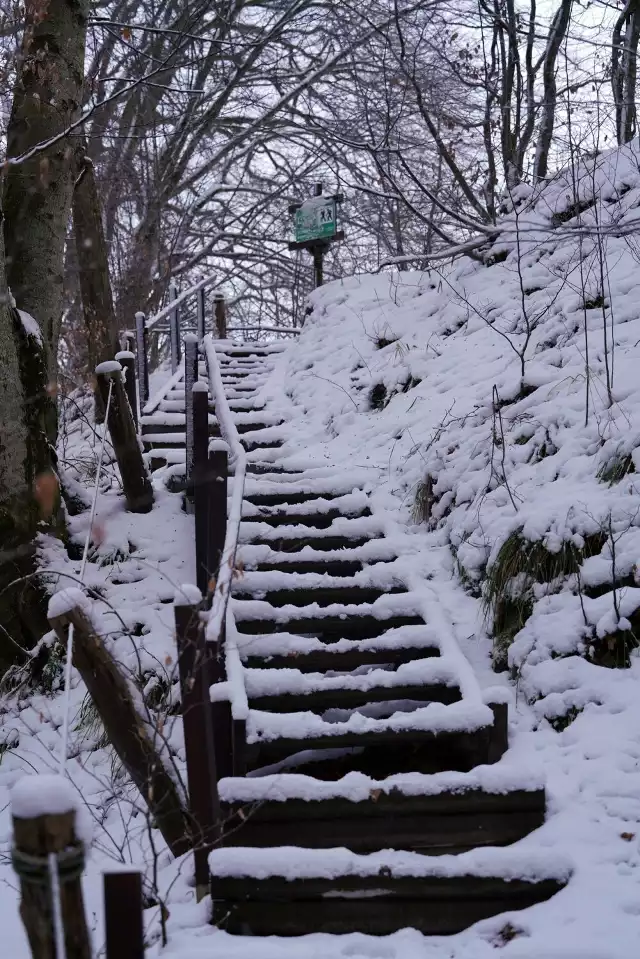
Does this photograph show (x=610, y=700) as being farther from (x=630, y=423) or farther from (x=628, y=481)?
(x=630, y=423)

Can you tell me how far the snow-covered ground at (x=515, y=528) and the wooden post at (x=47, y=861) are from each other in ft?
4.55

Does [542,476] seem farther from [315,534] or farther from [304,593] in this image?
[304,593]

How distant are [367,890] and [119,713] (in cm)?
113

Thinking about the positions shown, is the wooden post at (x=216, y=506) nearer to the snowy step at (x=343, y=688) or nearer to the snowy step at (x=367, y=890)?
Answer: the snowy step at (x=343, y=688)

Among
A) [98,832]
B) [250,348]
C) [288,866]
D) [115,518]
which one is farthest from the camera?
[250,348]

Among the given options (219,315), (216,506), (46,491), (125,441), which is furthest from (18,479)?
(219,315)

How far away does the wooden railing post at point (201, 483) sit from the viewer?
4766mm

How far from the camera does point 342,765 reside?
365cm

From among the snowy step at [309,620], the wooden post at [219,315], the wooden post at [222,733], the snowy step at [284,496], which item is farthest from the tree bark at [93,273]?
the wooden post at [222,733]

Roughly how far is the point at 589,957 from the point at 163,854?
194 cm

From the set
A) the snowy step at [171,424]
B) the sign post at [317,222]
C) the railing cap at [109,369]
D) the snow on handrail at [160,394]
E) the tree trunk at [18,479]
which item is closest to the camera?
the tree trunk at [18,479]

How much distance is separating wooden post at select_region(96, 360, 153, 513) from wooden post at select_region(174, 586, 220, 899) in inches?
117

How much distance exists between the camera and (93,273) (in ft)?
33.2

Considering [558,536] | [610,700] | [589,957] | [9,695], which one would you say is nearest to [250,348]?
[9,695]
